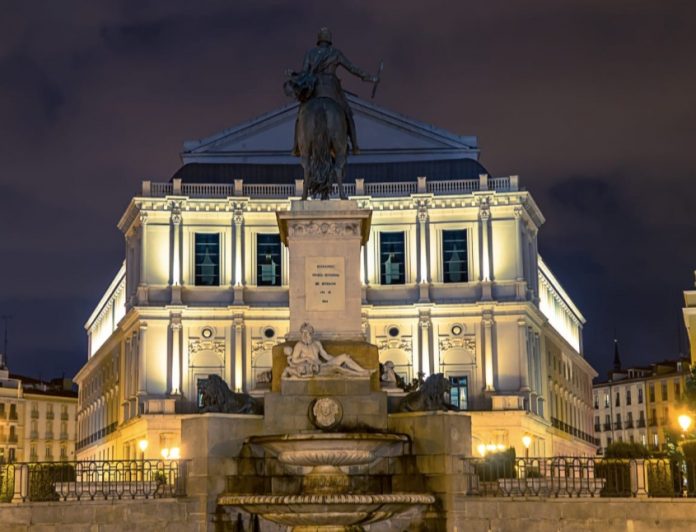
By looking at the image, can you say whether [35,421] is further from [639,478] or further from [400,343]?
[639,478]

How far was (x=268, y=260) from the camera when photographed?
8325 cm

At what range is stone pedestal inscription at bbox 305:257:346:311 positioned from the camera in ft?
77.8

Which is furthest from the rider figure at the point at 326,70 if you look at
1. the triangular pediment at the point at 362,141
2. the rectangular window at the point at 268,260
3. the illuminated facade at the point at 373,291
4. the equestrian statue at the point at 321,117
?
the triangular pediment at the point at 362,141

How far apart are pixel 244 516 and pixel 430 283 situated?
60.9 m

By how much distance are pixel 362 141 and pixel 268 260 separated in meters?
11.7

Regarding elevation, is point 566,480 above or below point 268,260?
below

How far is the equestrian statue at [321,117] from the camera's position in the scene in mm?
24734

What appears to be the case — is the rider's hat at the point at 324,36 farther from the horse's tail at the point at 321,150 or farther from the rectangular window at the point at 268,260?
the rectangular window at the point at 268,260

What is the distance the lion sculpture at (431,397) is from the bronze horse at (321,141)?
3920 mm

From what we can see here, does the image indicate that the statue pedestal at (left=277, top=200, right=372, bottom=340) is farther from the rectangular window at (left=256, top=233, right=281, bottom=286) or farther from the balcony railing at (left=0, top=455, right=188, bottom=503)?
the rectangular window at (left=256, top=233, right=281, bottom=286)

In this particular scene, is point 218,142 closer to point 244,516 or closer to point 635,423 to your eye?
point 635,423

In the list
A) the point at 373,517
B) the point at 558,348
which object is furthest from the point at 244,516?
the point at 558,348

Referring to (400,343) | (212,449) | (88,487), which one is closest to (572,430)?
(400,343)

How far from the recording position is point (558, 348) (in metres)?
96.5
